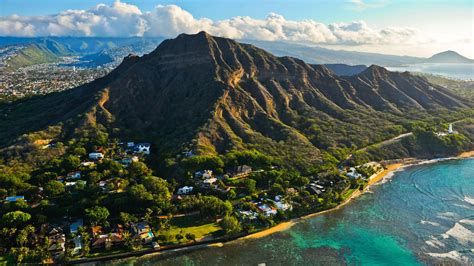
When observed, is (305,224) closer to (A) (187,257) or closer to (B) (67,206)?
(A) (187,257)

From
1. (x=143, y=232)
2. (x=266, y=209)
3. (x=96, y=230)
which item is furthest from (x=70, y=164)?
(x=266, y=209)

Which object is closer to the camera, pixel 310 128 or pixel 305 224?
pixel 305 224

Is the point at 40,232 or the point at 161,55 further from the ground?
the point at 161,55

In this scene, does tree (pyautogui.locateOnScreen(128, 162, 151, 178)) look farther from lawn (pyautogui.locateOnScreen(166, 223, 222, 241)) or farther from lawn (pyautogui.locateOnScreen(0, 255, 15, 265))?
lawn (pyautogui.locateOnScreen(0, 255, 15, 265))

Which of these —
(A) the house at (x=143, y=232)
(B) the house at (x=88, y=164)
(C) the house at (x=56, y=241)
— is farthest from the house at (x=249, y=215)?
(B) the house at (x=88, y=164)

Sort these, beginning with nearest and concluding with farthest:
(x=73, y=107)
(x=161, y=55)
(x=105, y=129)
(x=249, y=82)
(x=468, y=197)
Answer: (x=468, y=197) → (x=105, y=129) → (x=73, y=107) → (x=249, y=82) → (x=161, y=55)

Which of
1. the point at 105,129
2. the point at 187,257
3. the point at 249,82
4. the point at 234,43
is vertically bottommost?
the point at 187,257

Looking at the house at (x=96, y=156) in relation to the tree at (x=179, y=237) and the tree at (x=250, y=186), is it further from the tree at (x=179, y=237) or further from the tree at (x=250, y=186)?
the tree at (x=179, y=237)

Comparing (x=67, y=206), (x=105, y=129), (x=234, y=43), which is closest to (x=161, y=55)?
(x=234, y=43)
